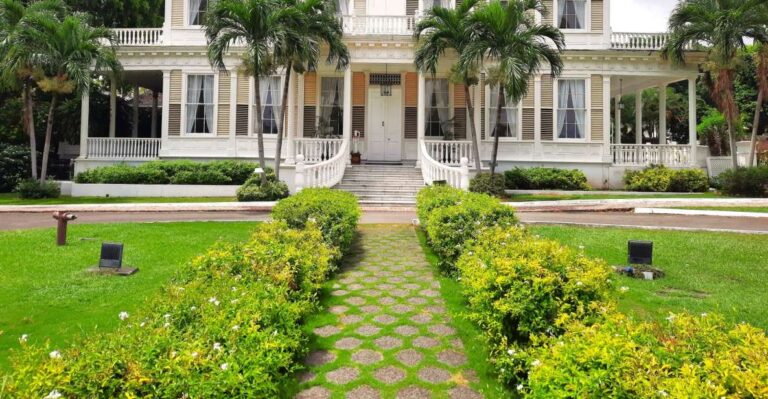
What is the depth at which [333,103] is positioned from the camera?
20188 mm

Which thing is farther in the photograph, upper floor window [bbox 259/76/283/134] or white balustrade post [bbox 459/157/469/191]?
upper floor window [bbox 259/76/283/134]

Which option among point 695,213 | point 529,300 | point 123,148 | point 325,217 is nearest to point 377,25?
point 123,148

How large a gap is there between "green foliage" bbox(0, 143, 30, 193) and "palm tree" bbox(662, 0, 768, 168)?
1057 inches

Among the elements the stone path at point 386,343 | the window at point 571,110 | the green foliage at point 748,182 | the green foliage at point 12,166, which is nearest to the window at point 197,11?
the green foliage at point 12,166

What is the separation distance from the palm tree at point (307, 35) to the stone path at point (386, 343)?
33.0 feet

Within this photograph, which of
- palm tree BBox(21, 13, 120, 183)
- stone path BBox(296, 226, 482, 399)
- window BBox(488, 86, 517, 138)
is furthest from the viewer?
window BBox(488, 86, 517, 138)

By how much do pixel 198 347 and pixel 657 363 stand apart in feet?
7.24

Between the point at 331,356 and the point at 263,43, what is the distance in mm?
12846

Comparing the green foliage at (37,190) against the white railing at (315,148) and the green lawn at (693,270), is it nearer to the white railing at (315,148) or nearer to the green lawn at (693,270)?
the white railing at (315,148)

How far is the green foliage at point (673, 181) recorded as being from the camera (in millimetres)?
17812

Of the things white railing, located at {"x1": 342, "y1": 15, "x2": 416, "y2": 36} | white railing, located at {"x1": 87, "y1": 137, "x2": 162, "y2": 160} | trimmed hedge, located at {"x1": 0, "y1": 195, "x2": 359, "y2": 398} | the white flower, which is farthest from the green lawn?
white railing, located at {"x1": 87, "y1": 137, "x2": 162, "y2": 160}

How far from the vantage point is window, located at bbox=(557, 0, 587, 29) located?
65.2 feet

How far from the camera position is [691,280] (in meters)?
5.71

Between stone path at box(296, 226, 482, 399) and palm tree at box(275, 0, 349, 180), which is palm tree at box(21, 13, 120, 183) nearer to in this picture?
palm tree at box(275, 0, 349, 180)
